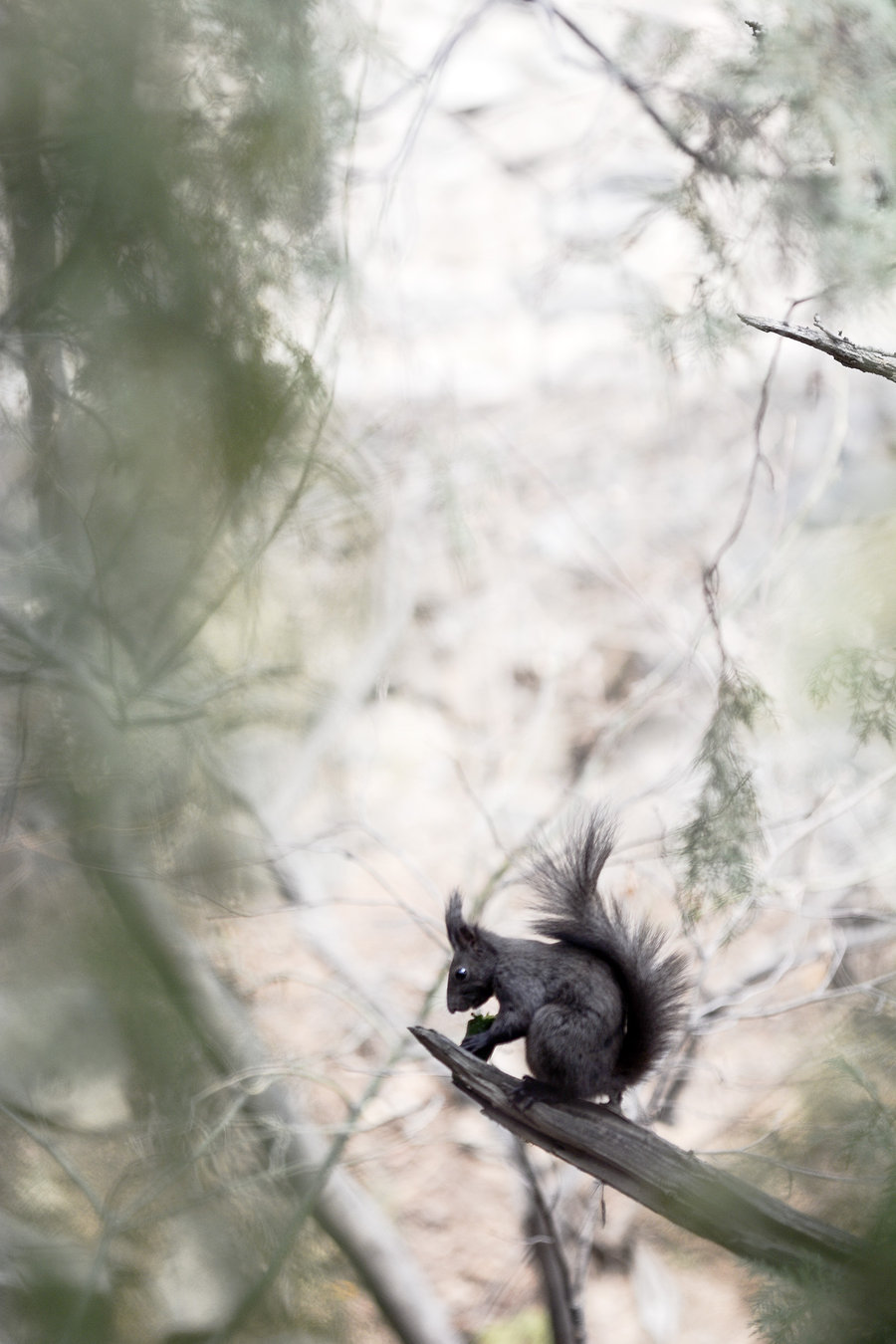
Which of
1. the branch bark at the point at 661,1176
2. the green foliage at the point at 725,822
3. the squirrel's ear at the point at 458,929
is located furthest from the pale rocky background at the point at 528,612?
the branch bark at the point at 661,1176

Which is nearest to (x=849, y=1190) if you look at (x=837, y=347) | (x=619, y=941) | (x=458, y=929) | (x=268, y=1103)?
(x=619, y=941)

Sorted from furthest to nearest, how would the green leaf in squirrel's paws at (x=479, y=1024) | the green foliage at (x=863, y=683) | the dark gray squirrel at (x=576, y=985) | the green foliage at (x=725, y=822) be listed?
the green foliage at (x=725, y=822) < the green foliage at (x=863, y=683) < the green leaf in squirrel's paws at (x=479, y=1024) < the dark gray squirrel at (x=576, y=985)

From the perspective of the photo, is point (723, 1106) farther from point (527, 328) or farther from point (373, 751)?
point (527, 328)

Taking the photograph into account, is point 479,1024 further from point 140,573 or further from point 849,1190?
point 140,573

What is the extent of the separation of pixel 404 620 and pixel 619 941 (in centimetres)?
151

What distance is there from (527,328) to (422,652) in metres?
0.95

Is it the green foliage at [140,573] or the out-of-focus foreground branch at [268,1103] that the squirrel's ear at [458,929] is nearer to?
the green foliage at [140,573]

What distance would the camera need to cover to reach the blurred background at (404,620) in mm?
1629

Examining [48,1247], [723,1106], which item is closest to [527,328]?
[723,1106]

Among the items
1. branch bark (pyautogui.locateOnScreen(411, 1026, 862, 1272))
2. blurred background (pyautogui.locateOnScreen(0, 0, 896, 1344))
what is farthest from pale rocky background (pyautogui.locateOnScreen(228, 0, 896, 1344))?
branch bark (pyautogui.locateOnScreen(411, 1026, 862, 1272))

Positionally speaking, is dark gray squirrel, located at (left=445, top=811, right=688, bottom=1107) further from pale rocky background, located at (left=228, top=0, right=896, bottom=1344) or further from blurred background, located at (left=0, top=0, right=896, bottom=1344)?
pale rocky background, located at (left=228, top=0, right=896, bottom=1344)

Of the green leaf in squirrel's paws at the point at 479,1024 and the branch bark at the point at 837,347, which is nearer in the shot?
the branch bark at the point at 837,347

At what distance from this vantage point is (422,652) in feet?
8.89

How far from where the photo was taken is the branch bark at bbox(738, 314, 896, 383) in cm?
80
